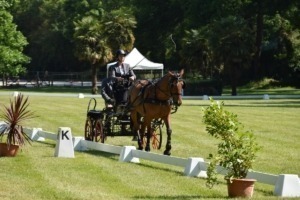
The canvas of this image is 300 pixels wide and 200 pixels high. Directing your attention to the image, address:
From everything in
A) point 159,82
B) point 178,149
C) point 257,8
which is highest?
point 257,8

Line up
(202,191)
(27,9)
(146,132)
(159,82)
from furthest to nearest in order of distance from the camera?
1. (27,9)
2. (146,132)
3. (159,82)
4. (202,191)

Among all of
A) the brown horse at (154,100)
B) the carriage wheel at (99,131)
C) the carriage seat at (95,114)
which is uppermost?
the brown horse at (154,100)

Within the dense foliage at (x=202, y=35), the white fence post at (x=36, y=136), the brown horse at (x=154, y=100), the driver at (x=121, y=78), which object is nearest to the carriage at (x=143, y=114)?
the brown horse at (x=154, y=100)

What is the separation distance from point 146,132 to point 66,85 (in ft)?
229

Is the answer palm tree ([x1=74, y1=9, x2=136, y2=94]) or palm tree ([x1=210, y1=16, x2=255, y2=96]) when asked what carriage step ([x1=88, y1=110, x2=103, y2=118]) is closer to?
palm tree ([x1=210, y1=16, x2=255, y2=96])

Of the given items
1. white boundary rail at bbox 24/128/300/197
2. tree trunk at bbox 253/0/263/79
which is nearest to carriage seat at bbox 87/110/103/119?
white boundary rail at bbox 24/128/300/197

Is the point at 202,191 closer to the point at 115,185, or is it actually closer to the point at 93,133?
the point at 115,185

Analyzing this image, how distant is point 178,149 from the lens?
21.5 meters

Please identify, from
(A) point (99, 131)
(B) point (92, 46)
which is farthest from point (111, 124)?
(B) point (92, 46)

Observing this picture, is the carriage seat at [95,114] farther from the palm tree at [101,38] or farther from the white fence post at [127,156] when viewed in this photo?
the palm tree at [101,38]

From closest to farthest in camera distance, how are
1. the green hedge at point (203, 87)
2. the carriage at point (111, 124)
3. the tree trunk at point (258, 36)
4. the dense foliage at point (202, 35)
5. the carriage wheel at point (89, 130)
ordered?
the carriage at point (111, 124)
the carriage wheel at point (89, 130)
the dense foliage at point (202, 35)
the green hedge at point (203, 87)
the tree trunk at point (258, 36)

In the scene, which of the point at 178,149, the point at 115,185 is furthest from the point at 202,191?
the point at 178,149

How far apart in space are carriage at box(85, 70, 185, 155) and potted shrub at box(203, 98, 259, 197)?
5.57 m

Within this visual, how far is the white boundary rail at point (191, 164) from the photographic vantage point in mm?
13008
